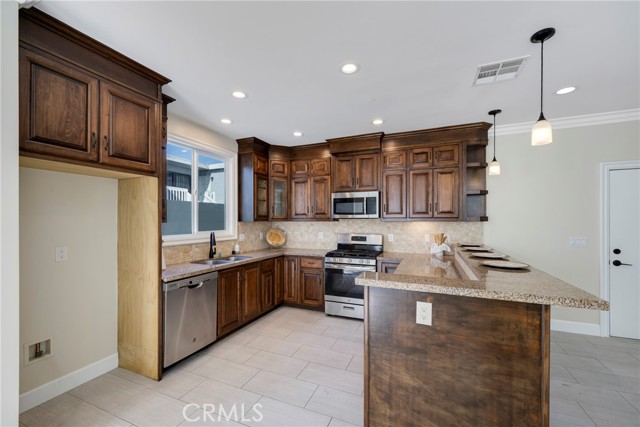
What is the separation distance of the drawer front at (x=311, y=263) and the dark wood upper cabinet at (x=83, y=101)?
2462mm

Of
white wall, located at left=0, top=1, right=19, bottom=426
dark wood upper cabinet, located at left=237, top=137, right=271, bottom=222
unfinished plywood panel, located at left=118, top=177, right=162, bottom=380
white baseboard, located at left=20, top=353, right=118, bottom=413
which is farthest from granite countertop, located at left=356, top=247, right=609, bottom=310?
dark wood upper cabinet, located at left=237, top=137, right=271, bottom=222

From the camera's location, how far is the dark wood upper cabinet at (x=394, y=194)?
3.90 m

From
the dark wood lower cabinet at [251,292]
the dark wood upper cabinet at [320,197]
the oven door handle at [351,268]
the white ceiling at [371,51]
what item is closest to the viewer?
the white ceiling at [371,51]

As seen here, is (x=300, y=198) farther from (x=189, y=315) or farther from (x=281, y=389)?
(x=281, y=389)

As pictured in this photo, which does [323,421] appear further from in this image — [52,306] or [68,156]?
[68,156]

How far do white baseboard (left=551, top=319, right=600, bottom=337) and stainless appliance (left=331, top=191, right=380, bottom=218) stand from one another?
A: 2656mm

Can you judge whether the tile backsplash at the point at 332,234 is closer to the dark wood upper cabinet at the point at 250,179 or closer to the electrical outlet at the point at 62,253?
the dark wood upper cabinet at the point at 250,179

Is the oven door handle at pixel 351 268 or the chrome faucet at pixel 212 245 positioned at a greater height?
the chrome faucet at pixel 212 245

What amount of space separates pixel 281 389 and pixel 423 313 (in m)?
1.46

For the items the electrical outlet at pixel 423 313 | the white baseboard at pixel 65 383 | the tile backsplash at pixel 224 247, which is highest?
the tile backsplash at pixel 224 247

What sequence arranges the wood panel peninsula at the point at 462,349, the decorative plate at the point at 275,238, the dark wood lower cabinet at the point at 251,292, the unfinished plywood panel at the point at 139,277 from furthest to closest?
the decorative plate at the point at 275,238 < the dark wood lower cabinet at the point at 251,292 < the unfinished plywood panel at the point at 139,277 < the wood panel peninsula at the point at 462,349

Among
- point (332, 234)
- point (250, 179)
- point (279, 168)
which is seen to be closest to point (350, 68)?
point (250, 179)

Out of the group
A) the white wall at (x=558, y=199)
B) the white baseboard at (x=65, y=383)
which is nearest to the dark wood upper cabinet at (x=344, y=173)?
the white wall at (x=558, y=199)

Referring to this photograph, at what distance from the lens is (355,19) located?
1.63 meters
